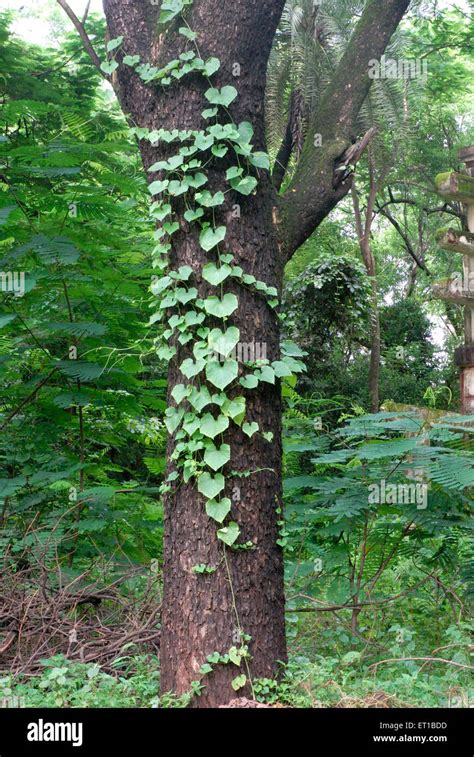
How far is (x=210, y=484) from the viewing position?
10.7ft

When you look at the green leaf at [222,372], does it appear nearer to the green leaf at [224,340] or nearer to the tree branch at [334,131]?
the green leaf at [224,340]

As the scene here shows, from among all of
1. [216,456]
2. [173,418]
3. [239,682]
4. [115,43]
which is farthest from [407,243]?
[239,682]

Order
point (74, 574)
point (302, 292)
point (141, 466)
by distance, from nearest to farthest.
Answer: point (74, 574) < point (141, 466) < point (302, 292)

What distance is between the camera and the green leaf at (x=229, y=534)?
3.24 m

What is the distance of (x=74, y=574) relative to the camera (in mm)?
4508

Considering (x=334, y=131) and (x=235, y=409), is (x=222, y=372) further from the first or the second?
(x=334, y=131)

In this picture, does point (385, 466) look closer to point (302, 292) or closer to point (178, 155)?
point (178, 155)

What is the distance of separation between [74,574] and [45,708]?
1.42 m

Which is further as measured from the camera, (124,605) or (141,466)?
(141,466)

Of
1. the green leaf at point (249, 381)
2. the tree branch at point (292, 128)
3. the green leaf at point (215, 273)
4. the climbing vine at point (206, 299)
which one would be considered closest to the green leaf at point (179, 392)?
the climbing vine at point (206, 299)

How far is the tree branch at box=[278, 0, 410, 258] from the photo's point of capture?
3855mm
